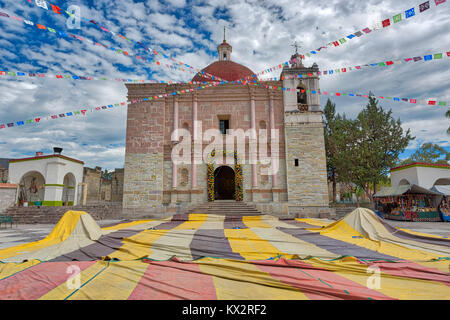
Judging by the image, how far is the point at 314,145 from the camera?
15.4 metres

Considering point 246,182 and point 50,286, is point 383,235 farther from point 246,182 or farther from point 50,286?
point 246,182

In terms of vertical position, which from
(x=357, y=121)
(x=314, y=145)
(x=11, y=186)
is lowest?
(x=11, y=186)

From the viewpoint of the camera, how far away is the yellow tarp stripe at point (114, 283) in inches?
103

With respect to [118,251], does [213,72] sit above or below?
above

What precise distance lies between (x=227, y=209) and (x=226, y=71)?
33.1 feet

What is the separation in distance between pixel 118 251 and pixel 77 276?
1479 mm

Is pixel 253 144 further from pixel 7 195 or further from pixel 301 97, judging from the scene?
pixel 7 195

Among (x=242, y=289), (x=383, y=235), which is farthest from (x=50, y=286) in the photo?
(x=383, y=235)

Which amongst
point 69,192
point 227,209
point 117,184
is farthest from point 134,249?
point 117,184

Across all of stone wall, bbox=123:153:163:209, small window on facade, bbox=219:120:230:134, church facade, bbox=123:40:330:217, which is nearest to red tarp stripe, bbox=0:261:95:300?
church facade, bbox=123:40:330:217

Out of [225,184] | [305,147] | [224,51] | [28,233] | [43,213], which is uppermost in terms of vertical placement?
[224,51]

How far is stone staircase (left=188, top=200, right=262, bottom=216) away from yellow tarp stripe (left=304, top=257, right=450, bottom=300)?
9299 mm

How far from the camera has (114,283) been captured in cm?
298
